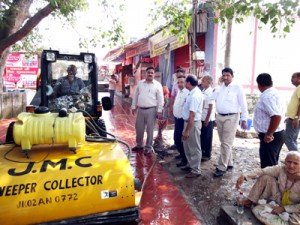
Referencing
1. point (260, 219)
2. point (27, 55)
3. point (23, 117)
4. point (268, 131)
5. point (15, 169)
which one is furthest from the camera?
point (27, 55)

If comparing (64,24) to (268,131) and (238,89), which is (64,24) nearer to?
(238,89)

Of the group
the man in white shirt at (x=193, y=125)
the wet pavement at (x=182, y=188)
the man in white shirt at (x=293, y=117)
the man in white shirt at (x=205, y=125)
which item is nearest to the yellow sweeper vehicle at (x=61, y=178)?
the wet pavement at (x=182, y=188)

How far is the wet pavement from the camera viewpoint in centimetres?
342

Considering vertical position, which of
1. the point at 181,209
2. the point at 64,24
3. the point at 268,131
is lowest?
the point at 181,209

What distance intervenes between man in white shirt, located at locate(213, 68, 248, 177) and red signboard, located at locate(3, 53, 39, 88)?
1210cm

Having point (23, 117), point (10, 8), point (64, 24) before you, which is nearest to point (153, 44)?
point (64, 24)

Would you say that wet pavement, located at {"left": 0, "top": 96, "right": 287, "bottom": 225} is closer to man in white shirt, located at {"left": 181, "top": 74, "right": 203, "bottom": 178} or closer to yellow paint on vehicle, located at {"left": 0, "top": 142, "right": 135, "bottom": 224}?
man in white shirt, located at {"left": 181, "top": 74, "right": 203, "bottom": 178}

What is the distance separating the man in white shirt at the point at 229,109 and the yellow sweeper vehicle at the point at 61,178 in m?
2.23

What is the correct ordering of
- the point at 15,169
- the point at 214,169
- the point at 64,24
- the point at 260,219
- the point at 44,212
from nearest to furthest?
the point at 44,212, the point at 15,169, the point at 260,219, the point at 214,169, the point at 64,24

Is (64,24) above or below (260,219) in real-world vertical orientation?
above

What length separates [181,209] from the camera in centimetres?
359

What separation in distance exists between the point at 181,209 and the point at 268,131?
1.51 m

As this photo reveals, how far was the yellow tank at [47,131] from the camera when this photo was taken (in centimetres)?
258

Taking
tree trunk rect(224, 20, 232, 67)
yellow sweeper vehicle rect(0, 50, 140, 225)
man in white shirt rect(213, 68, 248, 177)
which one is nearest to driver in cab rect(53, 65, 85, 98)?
yellow sweeper vehicle rect(0, 50, 140, 225)
